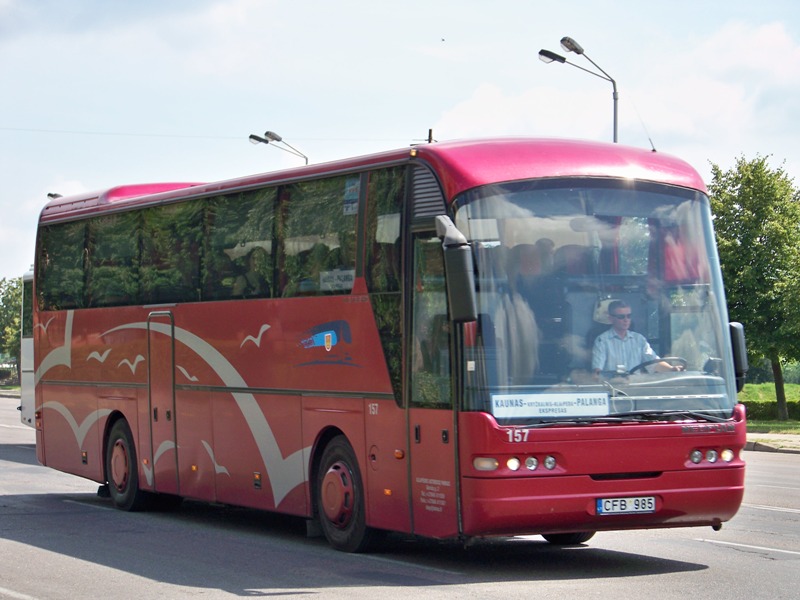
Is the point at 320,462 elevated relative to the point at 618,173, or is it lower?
lower

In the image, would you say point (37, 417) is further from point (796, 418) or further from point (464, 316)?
point (796, 418)

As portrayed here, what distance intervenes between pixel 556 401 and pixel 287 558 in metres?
3.14

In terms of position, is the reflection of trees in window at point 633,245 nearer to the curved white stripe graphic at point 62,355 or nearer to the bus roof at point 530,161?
the bus roof at point 530,161

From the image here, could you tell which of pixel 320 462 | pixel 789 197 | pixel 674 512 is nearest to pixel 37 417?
pixel 320 462

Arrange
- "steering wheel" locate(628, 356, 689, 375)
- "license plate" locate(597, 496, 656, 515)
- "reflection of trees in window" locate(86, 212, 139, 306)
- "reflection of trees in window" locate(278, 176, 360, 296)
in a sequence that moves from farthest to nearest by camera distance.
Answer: "reflection of trees in window" locate(86, 212, 139, 306), "reflection of trees in window" locate(278, 176, 360, 296), "steering wheel" locate(628, 356, 689, 375), "license plate" locate(597, 496, 656, 515)

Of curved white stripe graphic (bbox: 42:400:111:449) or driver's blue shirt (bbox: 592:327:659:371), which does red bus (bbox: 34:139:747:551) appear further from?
curved white stripe graphic (bbox: 42:400:111:449)

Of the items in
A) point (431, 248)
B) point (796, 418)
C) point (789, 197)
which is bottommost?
point (796, 418)

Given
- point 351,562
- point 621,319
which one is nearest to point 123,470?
point 351,562

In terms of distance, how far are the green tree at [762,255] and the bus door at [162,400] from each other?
34.2 m

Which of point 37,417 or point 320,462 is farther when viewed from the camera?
point 37,417

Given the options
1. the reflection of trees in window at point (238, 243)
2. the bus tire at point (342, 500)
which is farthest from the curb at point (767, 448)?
the bus tire at point (342, 500)

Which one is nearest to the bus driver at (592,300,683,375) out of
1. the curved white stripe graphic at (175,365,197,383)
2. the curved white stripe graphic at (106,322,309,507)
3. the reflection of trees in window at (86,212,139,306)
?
the curved white stripe graphic at (106,322,309,507)

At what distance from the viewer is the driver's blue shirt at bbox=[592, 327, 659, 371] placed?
1076 centimetres

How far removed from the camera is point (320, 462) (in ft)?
43.2
